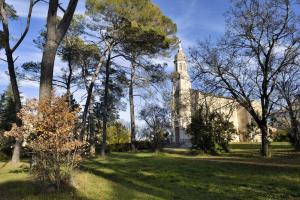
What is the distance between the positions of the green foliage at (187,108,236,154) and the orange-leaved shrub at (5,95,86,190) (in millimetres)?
16989

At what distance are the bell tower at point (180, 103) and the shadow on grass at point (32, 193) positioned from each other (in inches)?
592

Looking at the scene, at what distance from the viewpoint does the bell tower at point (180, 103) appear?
79.5ft

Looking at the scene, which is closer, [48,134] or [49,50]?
[48,134]

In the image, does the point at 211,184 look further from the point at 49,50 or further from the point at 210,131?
the point at 210,131

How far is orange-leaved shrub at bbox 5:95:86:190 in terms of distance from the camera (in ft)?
24.3

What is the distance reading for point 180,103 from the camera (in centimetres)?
2816

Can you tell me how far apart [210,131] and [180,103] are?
16.3 ft

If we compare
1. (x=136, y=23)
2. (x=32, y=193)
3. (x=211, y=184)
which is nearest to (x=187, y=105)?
(x=136, y=23)

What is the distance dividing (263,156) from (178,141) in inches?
965

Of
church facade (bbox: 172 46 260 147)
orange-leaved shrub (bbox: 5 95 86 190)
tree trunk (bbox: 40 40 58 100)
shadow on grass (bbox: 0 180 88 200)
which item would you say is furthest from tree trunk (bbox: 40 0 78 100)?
church facade (bbox: 172 46 260 147)

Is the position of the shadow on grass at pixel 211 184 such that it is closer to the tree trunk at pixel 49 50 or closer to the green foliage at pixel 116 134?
the tree trunk at pixel 49 50

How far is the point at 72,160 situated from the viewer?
311 inches

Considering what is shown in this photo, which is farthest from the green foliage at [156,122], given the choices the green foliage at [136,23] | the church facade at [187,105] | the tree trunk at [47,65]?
the tree trunk at [47,65]

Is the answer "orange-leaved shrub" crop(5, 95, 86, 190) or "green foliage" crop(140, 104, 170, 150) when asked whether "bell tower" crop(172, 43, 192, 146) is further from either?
"orange-leaved shrub" crop(5, 95, 86, 190)
